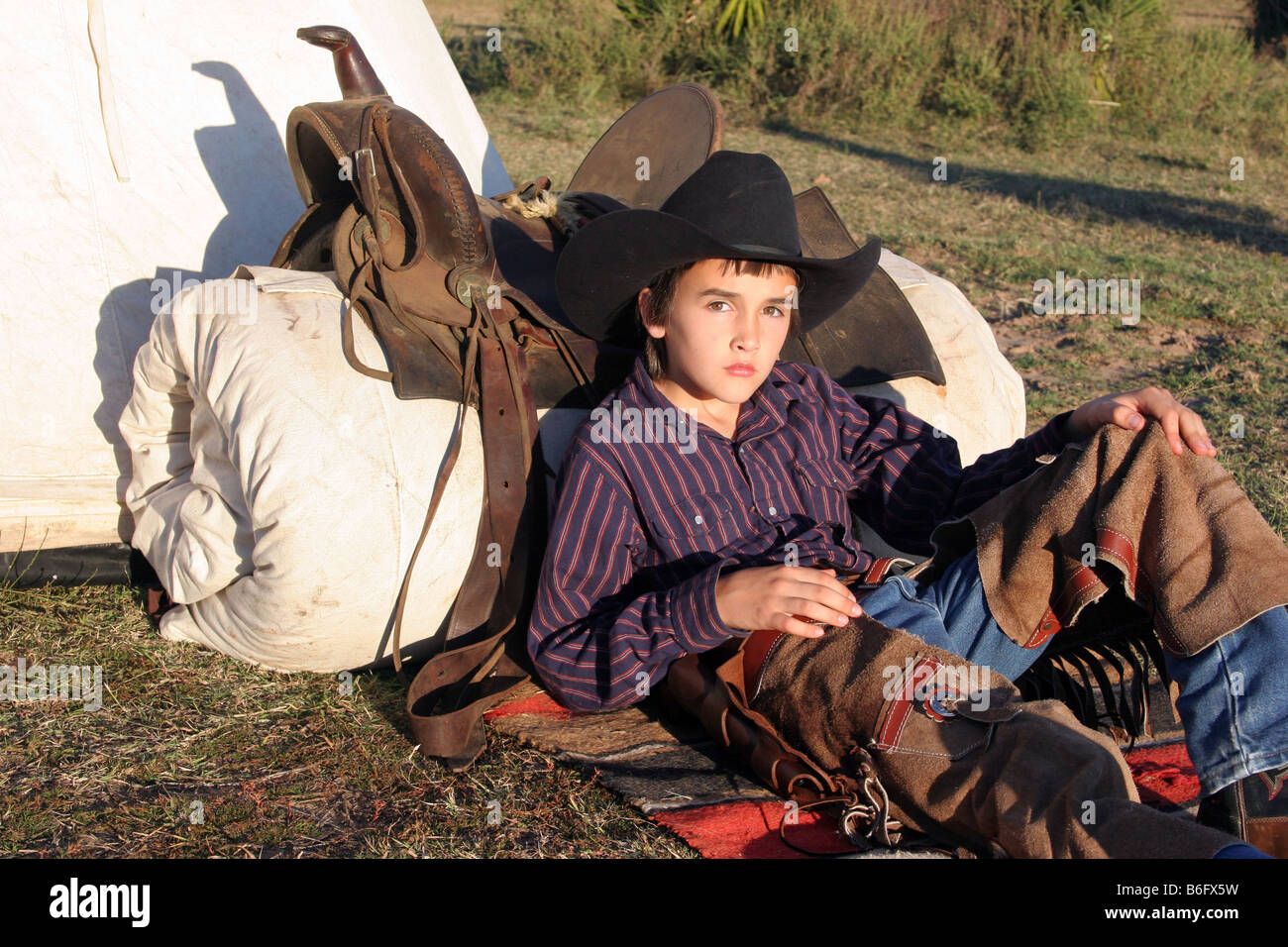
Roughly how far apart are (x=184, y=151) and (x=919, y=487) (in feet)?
7.40

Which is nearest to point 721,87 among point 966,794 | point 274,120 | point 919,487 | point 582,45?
point 582,45

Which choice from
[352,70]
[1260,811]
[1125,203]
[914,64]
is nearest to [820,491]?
[1260,811]

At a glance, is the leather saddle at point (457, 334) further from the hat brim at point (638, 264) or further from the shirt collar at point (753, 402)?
the shirt collar at point (753, 402)

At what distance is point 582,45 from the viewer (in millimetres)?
11820

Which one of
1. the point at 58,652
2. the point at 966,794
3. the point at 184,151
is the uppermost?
the point at 184,151

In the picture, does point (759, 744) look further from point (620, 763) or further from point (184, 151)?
point (184, 151)

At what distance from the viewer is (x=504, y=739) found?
2.56 metres

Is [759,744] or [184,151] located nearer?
[759,744]

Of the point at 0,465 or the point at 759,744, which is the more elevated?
the point at 0,465

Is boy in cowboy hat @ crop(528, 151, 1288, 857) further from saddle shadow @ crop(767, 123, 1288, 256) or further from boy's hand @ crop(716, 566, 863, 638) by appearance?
saddle shadow @ crop(767, 123, 1288, 256)

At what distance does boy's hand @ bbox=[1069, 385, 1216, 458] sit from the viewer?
7.06ft

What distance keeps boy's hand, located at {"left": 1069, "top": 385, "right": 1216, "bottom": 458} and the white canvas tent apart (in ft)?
7.82
